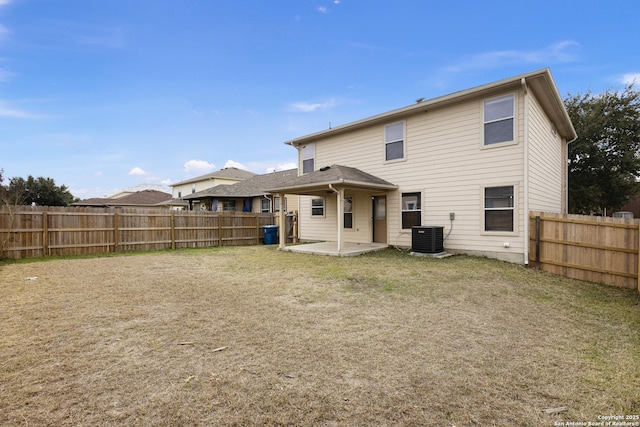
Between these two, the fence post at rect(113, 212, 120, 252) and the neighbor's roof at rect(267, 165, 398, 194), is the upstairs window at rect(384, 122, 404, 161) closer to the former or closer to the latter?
the neighbor's roof at rect(267, 165, 398, 194)

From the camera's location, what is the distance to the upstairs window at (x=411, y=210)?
10.2m

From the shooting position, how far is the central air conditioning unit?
29.4 feet

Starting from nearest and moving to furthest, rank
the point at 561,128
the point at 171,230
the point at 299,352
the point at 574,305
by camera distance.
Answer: the point at 299,352
the point at 574,305
the point at 561,128
the point at 171,230

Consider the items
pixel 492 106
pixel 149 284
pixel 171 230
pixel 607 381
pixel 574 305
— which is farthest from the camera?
pixel 171 230

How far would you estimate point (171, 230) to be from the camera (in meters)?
12.6

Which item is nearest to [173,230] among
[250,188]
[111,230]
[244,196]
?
[111,230]

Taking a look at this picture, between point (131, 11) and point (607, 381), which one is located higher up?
point (131, 11)

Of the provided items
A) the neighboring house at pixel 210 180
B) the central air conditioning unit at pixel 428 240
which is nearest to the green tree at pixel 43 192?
the neighboring house at pixel 210 180

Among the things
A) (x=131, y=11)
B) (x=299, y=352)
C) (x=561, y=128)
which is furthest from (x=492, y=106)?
(x=131, y=11)

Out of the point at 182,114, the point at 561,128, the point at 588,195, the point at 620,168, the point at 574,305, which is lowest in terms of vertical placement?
the point at 574,305

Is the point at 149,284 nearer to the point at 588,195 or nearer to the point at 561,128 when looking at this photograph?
the point at 561,128

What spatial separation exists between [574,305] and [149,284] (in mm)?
7474

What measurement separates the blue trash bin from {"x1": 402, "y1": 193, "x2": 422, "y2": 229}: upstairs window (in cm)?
670

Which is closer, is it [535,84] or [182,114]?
[535,84]
